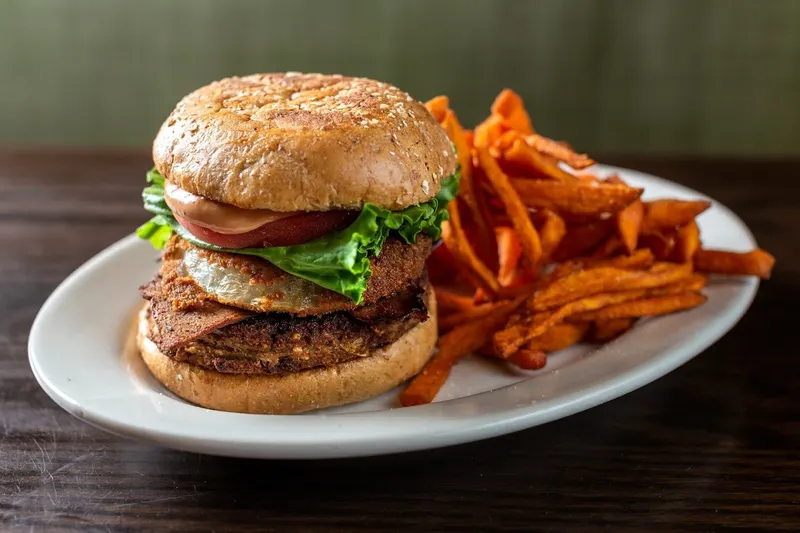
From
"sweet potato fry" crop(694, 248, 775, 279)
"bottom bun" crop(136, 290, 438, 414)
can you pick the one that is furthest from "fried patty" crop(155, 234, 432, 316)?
"sweet potato fry" crop(694, 248, 775, 279)

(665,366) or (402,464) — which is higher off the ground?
(665,366)

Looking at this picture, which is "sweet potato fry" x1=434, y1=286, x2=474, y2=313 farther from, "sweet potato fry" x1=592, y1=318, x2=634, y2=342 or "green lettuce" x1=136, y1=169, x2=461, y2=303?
"green lettuce" x1=136, y1=169, x2=461, y2=303

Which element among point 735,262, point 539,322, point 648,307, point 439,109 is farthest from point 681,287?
point 439,109

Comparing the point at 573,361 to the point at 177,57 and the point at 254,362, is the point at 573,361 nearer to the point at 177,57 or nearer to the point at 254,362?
the point at 254,362

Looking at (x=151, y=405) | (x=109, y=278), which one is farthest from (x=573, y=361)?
(x=109, y=278)

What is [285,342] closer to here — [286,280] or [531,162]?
[286,280]
